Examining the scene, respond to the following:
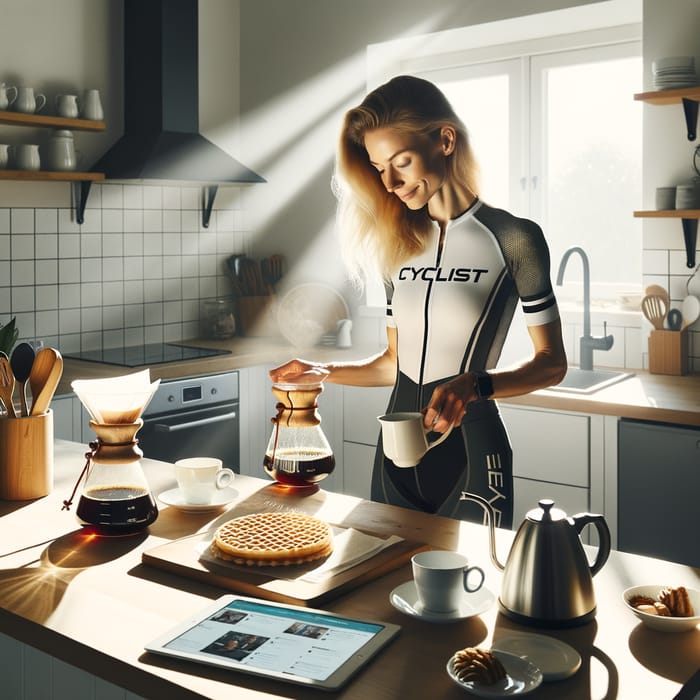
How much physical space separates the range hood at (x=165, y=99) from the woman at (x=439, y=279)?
181 centimetres

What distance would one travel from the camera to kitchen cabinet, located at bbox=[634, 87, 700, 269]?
311 cm

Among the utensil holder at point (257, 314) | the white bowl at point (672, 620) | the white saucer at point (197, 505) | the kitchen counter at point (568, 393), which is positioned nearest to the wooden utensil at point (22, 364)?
the white saucer at point (197, 505)

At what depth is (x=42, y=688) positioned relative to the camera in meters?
1.70

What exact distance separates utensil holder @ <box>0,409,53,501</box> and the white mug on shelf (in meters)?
2.30

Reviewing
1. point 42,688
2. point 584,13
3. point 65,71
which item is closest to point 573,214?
point 584,13

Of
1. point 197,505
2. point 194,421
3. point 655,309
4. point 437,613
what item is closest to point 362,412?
point 194,421

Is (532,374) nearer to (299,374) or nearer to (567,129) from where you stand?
(299,374)

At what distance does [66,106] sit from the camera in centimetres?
364

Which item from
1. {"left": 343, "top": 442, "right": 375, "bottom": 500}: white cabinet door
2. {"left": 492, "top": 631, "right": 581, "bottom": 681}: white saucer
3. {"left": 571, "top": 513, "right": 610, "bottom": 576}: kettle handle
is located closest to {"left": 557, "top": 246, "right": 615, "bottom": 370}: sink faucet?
{"left": 343, "top": 442, "right": 375, "bottom": 500}: white cabinet door

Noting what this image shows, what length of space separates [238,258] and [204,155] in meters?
0.70

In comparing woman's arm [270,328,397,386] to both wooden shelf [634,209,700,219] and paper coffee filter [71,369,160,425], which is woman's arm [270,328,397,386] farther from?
wooden shelf [634,209,700,219]

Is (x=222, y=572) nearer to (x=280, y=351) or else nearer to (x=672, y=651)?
(x=672, y=651)

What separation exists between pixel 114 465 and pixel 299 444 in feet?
1.34

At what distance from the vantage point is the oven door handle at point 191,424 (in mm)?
3422
